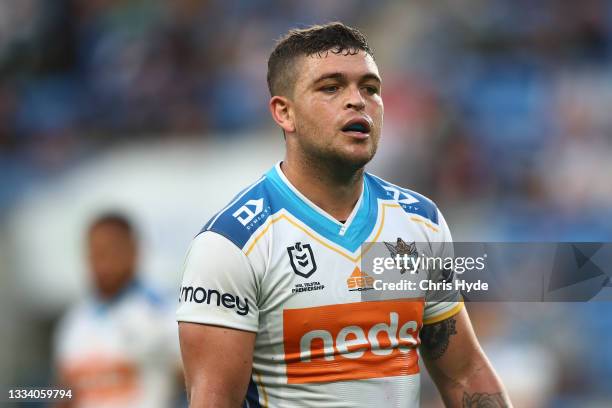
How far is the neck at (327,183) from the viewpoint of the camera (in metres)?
3.94

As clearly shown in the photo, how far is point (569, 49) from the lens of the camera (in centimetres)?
1133

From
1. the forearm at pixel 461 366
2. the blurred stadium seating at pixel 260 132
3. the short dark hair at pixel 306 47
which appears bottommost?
the forearm at pixel 461 366

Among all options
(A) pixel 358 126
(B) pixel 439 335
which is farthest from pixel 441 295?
(A) pixel 358 126

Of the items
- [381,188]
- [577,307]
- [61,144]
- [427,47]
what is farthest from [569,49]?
[381,188]

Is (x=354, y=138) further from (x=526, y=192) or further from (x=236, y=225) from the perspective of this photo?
(x=526, y=192)

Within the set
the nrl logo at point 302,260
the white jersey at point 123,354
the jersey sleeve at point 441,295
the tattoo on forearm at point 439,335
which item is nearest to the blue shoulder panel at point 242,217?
the nrl logo at point 302,260

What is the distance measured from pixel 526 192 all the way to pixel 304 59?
6407 mm

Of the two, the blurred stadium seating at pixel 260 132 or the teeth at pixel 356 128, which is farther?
the blurred stadium seating at pixel 260 132

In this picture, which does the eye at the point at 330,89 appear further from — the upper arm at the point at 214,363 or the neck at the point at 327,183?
the upper arm at the point at 214,363

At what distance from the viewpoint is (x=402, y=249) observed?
3.92 m

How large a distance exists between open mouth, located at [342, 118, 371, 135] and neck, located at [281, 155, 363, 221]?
17 centimetres

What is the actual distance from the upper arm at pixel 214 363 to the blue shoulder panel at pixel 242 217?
319mm

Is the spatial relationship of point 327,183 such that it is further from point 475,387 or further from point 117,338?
point 117,338

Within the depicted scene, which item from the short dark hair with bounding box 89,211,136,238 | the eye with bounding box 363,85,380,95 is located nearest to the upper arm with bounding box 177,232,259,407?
the eye with bounding box 363,85,380,95
